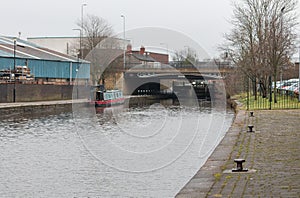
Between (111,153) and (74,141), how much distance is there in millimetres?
3505

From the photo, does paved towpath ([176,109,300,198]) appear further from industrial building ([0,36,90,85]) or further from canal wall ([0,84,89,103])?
industrial building ([0,36,90,85])

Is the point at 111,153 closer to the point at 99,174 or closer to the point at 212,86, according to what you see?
the point at 99,174

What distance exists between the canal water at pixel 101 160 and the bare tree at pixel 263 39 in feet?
41.7

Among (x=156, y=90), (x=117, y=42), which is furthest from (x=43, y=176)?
(x=156, y=90)

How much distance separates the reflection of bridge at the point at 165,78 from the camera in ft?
208

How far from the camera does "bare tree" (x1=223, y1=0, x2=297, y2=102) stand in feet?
111

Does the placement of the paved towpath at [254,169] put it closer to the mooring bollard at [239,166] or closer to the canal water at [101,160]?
the mooring bollard at [239,166]

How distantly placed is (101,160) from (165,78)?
5811 centimetres

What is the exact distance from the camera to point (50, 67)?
5275 cm

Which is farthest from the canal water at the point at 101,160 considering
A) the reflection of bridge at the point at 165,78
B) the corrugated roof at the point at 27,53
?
the reflection of bridge at the point at 165,78

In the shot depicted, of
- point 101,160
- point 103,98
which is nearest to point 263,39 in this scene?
point 103,98

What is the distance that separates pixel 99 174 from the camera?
11.8 meters

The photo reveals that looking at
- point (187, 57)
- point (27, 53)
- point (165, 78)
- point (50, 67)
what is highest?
point (187, 57)

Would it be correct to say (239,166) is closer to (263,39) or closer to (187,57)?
(263,39)
